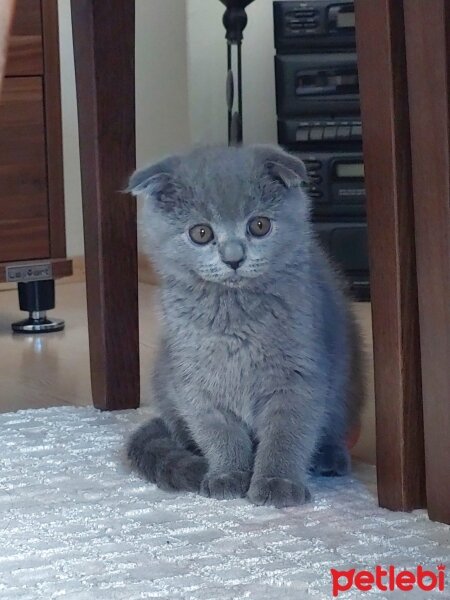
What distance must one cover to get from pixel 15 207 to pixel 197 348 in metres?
1.17

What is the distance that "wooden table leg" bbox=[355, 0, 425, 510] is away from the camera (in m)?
1.11

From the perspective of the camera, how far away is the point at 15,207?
2.35 meters

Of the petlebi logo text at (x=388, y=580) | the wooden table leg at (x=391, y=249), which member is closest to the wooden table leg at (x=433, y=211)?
the wooden table leg at (x=391, y=249)

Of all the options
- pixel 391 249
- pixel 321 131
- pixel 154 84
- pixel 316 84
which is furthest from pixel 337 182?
pixel 391 249

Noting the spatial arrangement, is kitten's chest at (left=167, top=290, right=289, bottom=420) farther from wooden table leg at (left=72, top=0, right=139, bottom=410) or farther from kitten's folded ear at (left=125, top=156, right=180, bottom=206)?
wooden table leg at (left=72, top=0, right=139, bottom=410)

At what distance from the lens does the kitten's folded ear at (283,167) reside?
124cm

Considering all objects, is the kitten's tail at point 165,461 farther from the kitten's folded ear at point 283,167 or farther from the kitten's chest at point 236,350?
the kitten's folded ear at point 283,167

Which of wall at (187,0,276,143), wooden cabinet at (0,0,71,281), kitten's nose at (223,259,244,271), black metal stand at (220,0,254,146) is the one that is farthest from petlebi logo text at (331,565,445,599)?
wall at (187,0,276,143)

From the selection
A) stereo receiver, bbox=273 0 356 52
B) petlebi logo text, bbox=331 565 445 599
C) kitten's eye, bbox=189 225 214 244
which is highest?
stereo receiver, bbox=273 0 356 52

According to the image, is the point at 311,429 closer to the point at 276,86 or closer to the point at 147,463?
the point at 147,463

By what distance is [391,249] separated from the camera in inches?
44.8

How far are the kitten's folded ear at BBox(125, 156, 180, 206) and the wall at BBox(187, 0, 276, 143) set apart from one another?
161 cm

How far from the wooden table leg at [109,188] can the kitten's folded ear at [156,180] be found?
0.40m

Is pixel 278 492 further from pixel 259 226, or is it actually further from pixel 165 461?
pixel 259 226
